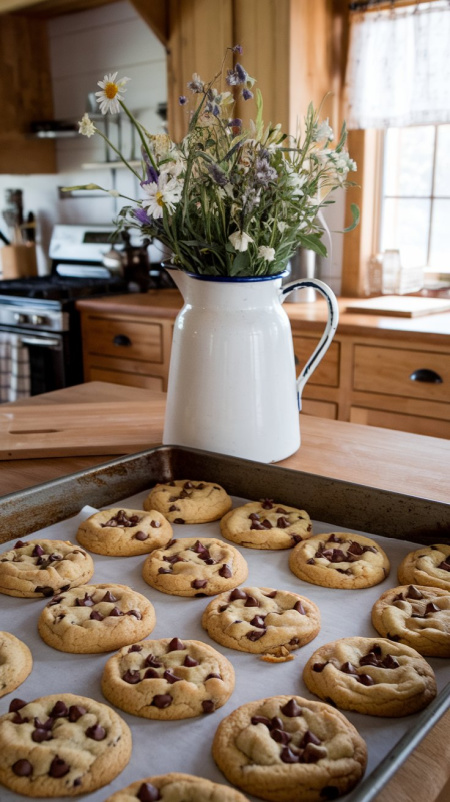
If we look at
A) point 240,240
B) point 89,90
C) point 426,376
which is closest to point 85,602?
point 240,240

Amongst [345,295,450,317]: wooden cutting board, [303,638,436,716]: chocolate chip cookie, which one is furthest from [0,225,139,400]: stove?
[303,638,436,716]: chocolate chip cookie

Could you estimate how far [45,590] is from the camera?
101 centimetres

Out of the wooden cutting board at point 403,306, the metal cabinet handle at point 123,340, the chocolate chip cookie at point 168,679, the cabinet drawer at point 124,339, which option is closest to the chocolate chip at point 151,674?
the chocolate chip cookie at point 168,679

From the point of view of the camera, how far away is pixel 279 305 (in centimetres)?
129

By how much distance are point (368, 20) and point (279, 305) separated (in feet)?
7.58

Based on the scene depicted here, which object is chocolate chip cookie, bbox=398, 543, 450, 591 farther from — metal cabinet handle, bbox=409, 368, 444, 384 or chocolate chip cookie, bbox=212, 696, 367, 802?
metal cabinet handle, bbox=409, 368, 444, 384

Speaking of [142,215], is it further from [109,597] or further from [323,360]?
[323,360]

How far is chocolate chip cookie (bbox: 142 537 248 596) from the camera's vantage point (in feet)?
3.37

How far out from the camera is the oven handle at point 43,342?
10.9 ft

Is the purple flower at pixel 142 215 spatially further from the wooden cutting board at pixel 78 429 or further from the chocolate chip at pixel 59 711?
the chocolate chip at pixel 59 711

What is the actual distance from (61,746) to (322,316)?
2239 millimetres

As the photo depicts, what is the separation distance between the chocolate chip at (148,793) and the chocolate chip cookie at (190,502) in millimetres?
596

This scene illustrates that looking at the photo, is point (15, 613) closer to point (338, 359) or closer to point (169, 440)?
point (169, 440)

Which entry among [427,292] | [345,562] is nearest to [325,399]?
[427,292]
